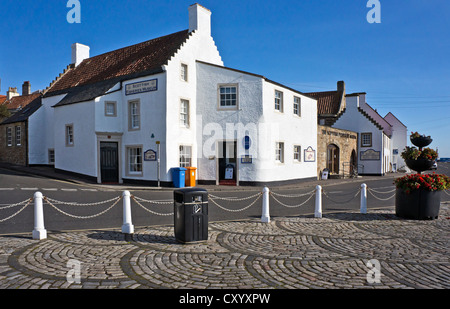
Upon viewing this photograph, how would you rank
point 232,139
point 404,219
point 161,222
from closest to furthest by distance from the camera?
1. point 161,222
2. point 404,219
3. point 232,139

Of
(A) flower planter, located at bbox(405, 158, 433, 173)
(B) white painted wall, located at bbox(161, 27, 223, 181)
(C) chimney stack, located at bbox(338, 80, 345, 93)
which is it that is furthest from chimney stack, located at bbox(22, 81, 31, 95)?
(A) flower planter, located at bbox(405, 158, 433, 173)

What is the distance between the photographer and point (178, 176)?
60.6 ft

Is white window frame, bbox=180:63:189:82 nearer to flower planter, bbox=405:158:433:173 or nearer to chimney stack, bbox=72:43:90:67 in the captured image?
chimney stack, bbox=72:43:90:67

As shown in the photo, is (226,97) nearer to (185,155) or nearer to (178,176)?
(185,155)

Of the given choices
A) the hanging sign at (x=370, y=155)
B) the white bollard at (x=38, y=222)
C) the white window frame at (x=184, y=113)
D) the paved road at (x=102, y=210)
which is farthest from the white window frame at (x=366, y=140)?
the white bollard at (x=38, y=222)

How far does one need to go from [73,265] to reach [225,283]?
2.48 meters

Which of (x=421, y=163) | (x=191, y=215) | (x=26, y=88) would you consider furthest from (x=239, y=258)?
(x=26, y=88)

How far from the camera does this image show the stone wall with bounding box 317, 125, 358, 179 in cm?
2672

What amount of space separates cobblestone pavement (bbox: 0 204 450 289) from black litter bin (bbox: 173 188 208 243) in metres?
0.22

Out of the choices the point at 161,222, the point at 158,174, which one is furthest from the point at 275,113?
the point at 161,222

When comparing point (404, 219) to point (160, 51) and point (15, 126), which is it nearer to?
point (160, 51)

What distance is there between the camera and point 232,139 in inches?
790

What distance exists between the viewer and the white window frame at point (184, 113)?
19922mm

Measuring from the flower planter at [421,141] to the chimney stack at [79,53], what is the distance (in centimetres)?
2677
